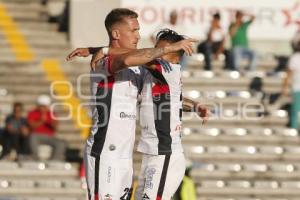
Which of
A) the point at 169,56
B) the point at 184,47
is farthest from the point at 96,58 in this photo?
the point at 184,47

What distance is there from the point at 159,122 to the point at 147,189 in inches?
25.4

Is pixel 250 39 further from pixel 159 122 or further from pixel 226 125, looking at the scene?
pixel 159 122

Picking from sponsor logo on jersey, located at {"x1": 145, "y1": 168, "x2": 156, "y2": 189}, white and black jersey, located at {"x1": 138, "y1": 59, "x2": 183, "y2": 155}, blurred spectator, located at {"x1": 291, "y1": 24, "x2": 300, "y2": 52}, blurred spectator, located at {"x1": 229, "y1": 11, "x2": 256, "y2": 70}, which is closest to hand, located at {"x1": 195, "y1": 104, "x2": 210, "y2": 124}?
white and black jersey, located at {"x1": 138, "y1": 59, "x2": 183, "y2": 155}

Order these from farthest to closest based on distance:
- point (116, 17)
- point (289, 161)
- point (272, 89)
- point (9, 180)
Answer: point (272, 89) → point (289, 161) → point (9, 180) → point (116, 17)

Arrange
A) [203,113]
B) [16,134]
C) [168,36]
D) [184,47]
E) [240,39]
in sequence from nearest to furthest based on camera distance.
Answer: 1. [184,47]
2. [168,36]
3. [203,113]
4. [16,134]
5. [240,39]

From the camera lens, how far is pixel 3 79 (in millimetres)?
19484

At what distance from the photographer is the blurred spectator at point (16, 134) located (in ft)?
57.6

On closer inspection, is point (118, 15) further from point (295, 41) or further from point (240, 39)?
point (240, 39)

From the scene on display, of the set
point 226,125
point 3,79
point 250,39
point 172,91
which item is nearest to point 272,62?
point 250,39

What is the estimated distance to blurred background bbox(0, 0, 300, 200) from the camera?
17.6m

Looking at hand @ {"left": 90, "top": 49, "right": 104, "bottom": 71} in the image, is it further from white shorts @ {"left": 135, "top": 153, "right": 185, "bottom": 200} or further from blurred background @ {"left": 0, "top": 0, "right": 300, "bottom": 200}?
blurred background @ {"left": 0, "top": 0, "right": 300, "bottom": 200}

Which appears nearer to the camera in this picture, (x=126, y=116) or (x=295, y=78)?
(x=126, y=116)

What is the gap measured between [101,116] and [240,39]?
9.94m

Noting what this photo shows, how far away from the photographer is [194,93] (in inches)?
752
